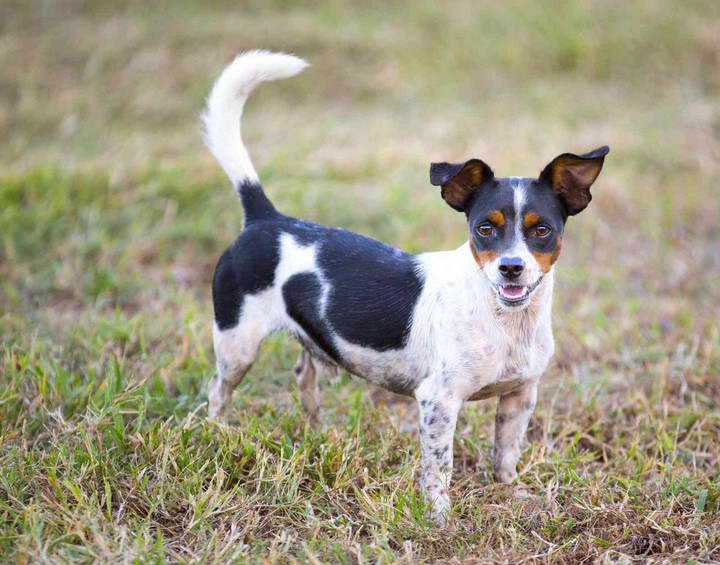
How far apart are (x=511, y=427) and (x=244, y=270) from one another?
4.56ft

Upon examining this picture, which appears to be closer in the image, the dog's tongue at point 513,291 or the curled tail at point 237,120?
the dog's tongue at point 513,291

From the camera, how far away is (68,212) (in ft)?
21.3

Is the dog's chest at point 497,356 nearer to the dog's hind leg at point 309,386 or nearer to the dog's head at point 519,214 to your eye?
the dog's head at point 519,214

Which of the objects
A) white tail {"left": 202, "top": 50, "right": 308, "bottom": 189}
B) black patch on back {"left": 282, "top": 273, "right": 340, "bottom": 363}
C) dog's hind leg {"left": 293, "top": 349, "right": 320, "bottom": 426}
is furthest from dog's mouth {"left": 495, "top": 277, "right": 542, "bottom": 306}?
white tail {"left": 202, "top": 50, "right": 308, "bottom": 189}

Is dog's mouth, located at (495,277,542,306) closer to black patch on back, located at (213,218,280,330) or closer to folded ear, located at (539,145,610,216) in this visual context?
folded ear, located at (539,145,610,216)

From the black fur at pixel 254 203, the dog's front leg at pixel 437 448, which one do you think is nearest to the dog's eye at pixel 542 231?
the dog's front leg at pixel 437 448

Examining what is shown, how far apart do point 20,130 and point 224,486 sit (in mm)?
6217

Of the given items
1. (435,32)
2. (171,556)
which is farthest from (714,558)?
(435,32)

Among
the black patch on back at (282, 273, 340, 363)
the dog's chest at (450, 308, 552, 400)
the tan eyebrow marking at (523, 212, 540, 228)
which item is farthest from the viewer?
the black patch on back at (282, 273, 340, 363)

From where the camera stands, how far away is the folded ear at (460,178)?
3141mm

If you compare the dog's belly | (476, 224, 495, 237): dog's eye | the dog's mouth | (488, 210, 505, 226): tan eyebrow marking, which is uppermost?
(488, 210, 505, 226): tan eyebrow marking

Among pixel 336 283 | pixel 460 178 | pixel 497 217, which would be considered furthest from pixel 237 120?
pixel 497 217

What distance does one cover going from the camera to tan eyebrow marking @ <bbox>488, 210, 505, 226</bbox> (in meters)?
3.08

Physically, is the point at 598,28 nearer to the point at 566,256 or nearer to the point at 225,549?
the point at 566,256
